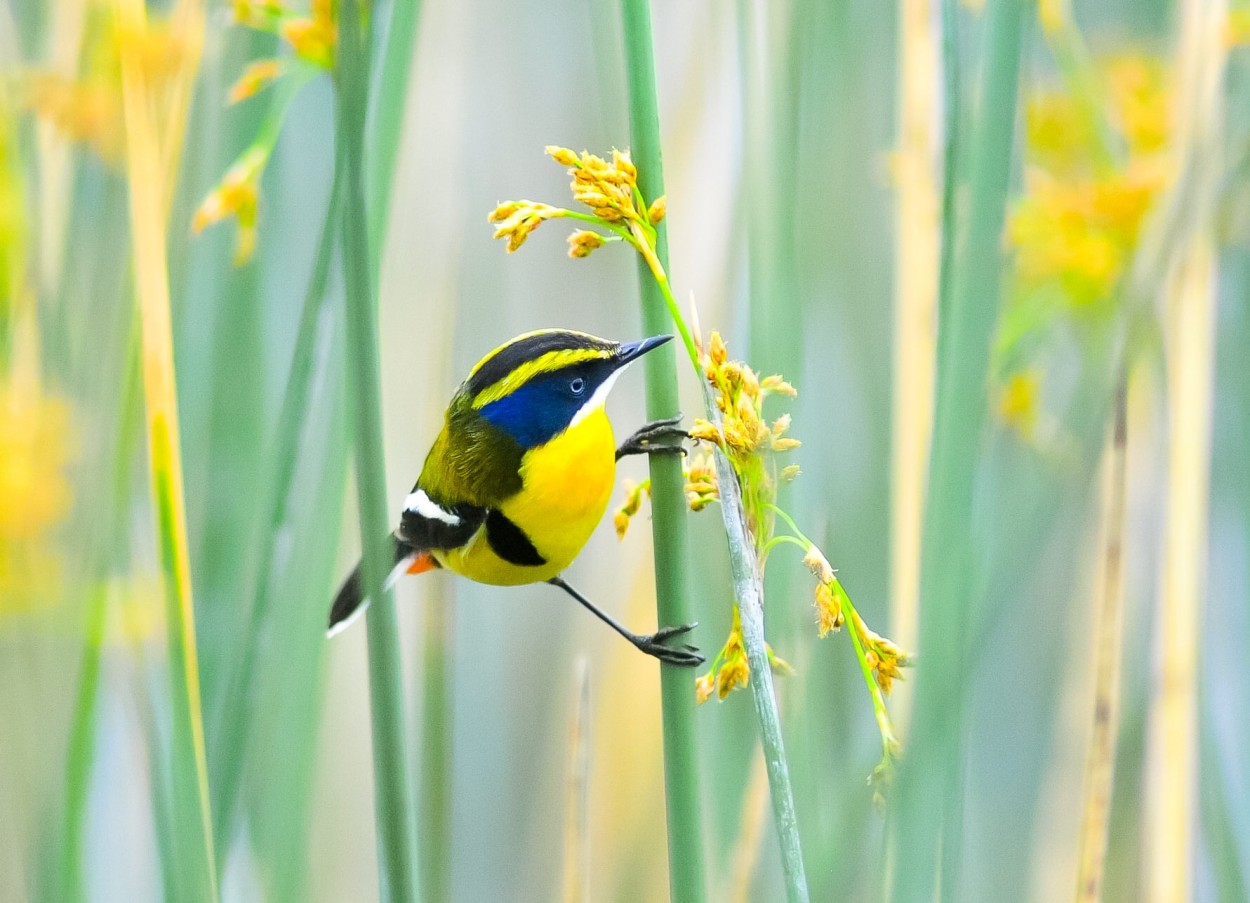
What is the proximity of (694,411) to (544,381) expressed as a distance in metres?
0.43

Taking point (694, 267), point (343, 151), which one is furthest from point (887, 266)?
point (343, 151)

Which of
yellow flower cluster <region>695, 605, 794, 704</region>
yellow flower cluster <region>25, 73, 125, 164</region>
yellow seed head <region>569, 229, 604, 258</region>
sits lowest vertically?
yellow flower cluster <region>695, 605, 794, 704</region>

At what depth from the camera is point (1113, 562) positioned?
130 centimetres

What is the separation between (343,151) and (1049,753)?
1.55m

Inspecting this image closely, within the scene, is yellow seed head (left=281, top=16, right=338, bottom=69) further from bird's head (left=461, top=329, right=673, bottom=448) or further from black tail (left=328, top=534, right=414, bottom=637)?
black tail (left=328, top=534, right=414, bottom=637)

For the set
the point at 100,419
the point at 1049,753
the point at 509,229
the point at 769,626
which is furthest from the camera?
the point at 1049,753

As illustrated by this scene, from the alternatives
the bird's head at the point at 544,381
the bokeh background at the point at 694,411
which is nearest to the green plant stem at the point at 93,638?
the bokeh background at the point at 694,411

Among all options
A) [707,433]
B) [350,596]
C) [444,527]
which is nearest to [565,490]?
[444,527]

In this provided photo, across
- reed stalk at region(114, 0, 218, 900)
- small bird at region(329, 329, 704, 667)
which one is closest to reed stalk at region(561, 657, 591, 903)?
small bird at region(329, 329, 704, 667)

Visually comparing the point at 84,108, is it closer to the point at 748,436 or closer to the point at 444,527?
the point at 444,527

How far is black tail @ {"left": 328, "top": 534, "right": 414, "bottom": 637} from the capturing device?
1.72 meters

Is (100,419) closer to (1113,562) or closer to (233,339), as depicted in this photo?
(233,339)

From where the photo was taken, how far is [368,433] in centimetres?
86

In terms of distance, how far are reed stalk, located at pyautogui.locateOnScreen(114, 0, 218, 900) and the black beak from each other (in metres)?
0.49
